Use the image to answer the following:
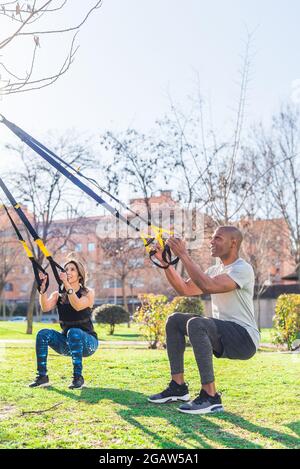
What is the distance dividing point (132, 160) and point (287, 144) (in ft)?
22.4

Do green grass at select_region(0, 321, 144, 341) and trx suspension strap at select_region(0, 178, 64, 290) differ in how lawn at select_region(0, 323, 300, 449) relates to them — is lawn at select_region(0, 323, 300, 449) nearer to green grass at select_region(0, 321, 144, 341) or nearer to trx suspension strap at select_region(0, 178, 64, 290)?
trx suspension strap at select_region(0, 178, 64, 290)

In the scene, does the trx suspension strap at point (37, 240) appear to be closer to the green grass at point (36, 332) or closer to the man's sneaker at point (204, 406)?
the man's sneaker at point (204, 406)

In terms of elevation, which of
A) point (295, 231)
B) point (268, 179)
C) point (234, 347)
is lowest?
point (234, 347)

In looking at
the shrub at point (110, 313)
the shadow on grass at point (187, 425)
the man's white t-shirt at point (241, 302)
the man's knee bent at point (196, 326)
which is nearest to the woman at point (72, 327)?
the shadow on grass at point (187, 425)

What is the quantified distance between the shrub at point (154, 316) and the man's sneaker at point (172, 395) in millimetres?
8118

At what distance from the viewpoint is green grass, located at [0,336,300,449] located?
11.1ft

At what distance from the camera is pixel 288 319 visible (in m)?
12.5

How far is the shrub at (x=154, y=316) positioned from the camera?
12656mm

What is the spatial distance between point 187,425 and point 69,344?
1.67 metres

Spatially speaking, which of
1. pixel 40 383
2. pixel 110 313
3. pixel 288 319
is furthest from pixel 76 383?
pixel 110 313
